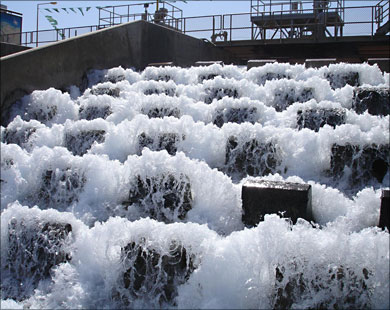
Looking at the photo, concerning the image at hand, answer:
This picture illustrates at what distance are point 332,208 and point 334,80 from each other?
277 cm

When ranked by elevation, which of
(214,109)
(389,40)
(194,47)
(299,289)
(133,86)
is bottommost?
(299,289)

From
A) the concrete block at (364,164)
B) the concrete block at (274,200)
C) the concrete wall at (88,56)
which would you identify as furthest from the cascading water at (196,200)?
the concrete wall at (88,56)

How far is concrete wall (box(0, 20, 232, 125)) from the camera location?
5316mm

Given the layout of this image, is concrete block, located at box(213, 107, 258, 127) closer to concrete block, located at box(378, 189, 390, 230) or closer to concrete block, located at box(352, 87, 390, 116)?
concrete block, located at box(352, 87, 390, 116)

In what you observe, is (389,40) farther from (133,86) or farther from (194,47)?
(133,86)

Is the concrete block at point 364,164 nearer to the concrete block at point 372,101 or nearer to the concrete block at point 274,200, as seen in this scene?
the concrete block at point 274,200

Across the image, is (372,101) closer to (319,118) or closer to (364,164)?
(319,118)

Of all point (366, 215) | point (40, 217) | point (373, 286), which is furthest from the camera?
point (40, 217)

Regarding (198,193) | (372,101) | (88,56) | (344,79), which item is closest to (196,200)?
(198,193)

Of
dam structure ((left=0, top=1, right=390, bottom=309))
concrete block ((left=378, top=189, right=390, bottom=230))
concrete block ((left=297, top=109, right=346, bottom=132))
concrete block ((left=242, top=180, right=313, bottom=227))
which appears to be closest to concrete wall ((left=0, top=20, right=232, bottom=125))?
dam structure ((left=0, top=1, right=390, bottom=309))

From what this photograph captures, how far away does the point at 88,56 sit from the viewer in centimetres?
663

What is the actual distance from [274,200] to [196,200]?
0.62 meters

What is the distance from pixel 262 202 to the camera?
2748mm

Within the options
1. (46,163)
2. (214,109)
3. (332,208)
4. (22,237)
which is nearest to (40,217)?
(22,237)
